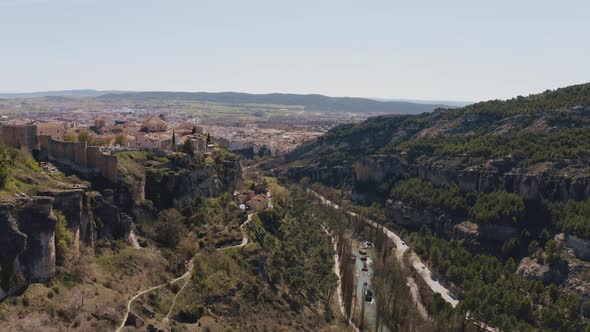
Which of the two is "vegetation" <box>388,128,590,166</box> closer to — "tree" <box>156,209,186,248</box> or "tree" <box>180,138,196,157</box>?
"tree" <box>180,138,196,157</box>

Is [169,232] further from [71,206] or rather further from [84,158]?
[71,206]

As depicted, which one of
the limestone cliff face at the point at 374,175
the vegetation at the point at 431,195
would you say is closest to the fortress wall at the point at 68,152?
the vegetation at the point at 431,195

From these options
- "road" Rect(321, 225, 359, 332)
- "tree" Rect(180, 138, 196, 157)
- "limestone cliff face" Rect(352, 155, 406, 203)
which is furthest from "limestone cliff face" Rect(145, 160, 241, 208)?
"limestone cliff face" Rect(352, 155, 406, 203)

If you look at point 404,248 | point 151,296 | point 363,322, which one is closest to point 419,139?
point 404,248

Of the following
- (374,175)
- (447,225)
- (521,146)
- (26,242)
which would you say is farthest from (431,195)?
(26,242)

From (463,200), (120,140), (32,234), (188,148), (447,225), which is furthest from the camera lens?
(463,200)

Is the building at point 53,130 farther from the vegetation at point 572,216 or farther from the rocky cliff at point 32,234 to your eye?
the vegetation at point 572,216

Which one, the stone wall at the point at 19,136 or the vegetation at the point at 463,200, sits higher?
the stone wall at the point at 19,136

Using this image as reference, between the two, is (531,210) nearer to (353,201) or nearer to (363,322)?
(363,322)
